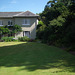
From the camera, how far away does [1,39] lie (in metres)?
27.7

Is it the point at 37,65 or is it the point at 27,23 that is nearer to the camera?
the point at 37,65

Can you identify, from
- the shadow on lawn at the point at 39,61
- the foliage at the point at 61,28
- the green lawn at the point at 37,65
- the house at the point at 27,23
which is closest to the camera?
the green lawn at the point at 37,65

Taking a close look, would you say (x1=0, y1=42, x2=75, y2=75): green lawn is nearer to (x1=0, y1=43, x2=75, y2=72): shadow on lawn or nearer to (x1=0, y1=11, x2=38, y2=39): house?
(x1=0, y1=43, x2=75, y2=72): shadow on lawn

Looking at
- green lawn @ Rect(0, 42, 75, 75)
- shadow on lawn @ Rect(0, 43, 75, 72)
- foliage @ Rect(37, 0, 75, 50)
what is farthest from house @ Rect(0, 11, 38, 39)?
green lawn @ Rect(0, 42, 75, 75)

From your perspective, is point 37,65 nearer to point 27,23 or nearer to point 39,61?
point 39,61

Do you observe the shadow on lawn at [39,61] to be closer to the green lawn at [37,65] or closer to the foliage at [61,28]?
the green lawn at [37,65]

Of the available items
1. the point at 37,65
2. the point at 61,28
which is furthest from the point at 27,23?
the point at 37,65

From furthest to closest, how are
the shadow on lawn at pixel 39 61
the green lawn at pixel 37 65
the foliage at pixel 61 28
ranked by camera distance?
1. the foliage at pixel 61 28
2. the shadow on lawn at pixel 39 61
3. the green lawn at pixel 37 65

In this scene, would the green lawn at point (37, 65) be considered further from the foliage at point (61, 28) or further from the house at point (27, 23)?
the house at point (27, 23)

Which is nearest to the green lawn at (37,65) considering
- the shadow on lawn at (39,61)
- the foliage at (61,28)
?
the shadow on lawn at (39,61)

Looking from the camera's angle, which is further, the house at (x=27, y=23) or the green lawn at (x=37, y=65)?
the house at (x=27, y=23)

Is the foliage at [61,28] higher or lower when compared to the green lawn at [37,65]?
higher

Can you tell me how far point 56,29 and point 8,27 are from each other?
14.3m

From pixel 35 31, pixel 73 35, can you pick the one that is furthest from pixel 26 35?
pixel 73 35
